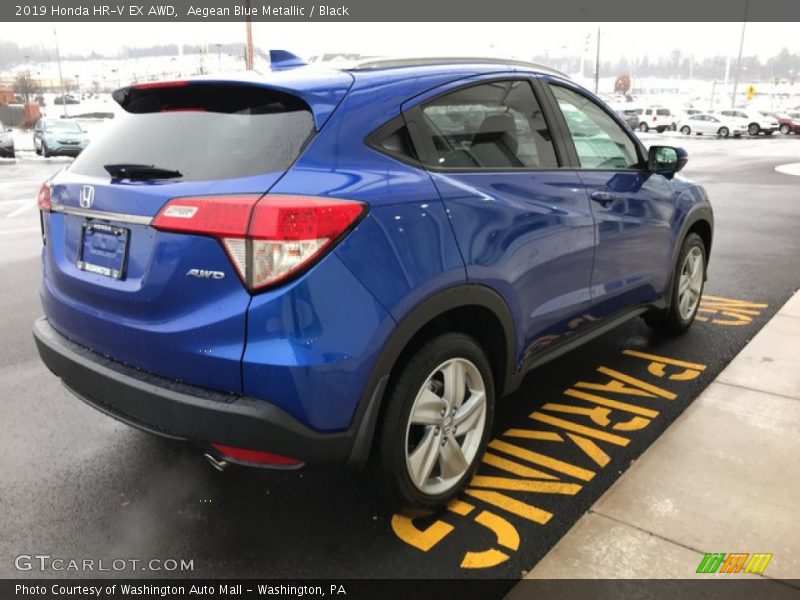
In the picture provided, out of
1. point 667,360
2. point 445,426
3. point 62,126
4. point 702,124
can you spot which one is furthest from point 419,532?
point 702,124

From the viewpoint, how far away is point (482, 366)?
2.82m

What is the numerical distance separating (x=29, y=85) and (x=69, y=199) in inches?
3000

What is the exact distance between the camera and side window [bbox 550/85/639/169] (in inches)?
137

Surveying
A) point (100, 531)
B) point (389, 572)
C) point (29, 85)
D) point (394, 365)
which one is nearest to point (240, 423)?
point (394, 365)

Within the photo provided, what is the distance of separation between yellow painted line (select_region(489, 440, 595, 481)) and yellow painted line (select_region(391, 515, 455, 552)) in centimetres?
69

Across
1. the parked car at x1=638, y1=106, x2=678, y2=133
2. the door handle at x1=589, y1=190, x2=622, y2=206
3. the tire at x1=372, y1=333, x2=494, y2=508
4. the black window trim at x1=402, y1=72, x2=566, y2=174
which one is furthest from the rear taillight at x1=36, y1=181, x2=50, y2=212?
the parked car at x1=638, y1=106, x2=678, y2=133

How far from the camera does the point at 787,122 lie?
1702 inches

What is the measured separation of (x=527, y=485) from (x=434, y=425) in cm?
65

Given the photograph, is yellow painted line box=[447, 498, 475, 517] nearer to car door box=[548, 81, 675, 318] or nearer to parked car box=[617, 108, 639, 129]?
car door box=[548, 81, 675, 318]

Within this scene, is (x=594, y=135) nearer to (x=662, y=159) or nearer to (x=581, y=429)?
(x=662, y=159)

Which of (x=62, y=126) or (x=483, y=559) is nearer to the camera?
(x=483, y=559)

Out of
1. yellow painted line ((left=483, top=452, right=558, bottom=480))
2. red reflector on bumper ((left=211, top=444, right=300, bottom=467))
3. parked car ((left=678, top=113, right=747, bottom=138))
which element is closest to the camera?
red reflector on bumper ((left=211, top=444, right=300, bottom=467))

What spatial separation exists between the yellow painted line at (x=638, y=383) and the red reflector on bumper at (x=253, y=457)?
99.8 inches

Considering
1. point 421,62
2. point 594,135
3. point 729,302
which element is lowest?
point 729,302
